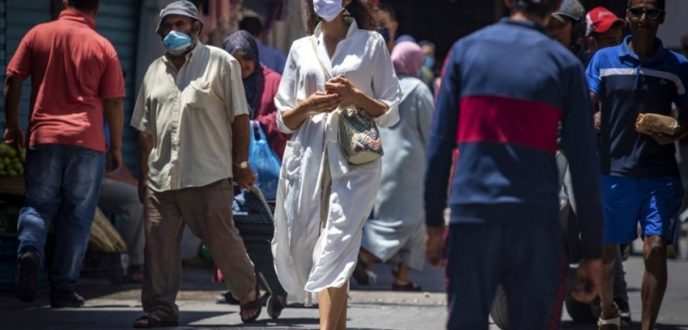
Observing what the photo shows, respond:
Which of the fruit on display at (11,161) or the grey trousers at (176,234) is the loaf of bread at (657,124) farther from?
the fruit on display at (11,161)

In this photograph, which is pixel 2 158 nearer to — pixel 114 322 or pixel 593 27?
pixel 114 322

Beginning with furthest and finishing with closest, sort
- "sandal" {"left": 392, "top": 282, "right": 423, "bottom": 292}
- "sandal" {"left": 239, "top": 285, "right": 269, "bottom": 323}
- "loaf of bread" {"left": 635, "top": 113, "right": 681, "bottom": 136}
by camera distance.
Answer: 1. "sandal" {"left": 392, "top": 282, "right": 423, "bottom": 292}
2. "sandal" {"left": 239, "top": 285, "right": 269, "bottom": 323}
3. "loaf of bread" {"left": 635, "top": 113, "right": 681, "bottom": 136}

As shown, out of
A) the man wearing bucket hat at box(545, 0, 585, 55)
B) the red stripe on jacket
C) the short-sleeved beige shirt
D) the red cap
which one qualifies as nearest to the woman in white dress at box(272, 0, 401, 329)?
the man wearing bucket hat at box(545, 0, 585, 55)

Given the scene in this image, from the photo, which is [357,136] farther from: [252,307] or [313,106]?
[252,307]

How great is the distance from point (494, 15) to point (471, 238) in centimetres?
1969

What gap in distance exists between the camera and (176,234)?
10.0 metres

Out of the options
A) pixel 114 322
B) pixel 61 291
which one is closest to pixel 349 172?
pixel 114 322

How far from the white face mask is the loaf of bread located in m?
1.71

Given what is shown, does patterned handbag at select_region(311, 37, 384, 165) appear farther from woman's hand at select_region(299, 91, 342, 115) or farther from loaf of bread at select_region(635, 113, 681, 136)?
loaf of bread at select_region(635, 113, 681, 136)

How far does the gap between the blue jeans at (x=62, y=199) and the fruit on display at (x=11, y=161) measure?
3.65 ft

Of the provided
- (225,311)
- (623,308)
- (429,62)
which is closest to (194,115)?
(225,311)

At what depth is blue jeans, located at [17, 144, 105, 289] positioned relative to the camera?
10883 millimetres

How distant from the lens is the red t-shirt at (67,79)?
10914mm

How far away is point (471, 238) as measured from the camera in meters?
5.72
